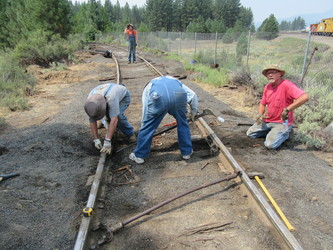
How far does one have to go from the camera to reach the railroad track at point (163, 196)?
2680 mm

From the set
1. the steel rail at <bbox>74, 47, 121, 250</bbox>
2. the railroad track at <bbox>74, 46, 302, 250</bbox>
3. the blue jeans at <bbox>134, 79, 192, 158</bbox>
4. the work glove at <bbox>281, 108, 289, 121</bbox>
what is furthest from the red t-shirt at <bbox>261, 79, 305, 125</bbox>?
the steel rail at <bbox>74, 47, 121, 250</bbox>

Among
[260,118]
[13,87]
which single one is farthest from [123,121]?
[13,87]

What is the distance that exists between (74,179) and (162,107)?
1.62 metres

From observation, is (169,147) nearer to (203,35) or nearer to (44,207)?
(44,207)

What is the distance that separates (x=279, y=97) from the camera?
4.79 metres

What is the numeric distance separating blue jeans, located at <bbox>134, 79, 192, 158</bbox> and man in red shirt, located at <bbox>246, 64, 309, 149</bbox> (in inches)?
65.3

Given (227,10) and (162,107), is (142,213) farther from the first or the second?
(227,10)

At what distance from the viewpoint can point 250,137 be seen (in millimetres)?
5234

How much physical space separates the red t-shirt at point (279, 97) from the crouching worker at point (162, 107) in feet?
5.35

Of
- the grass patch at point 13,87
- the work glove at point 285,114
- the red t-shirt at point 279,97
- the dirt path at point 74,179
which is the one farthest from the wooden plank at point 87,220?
the grass patch at point 13,87

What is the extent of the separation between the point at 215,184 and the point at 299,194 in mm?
1080

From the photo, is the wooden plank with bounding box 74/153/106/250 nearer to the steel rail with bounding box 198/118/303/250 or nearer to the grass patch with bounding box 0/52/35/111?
the steel rail with bounding box 198/118/303/250

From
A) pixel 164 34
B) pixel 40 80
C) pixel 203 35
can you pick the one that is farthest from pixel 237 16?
pixel 40 80

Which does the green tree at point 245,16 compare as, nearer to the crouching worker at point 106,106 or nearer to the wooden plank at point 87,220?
the crouching worker at point 106,106
